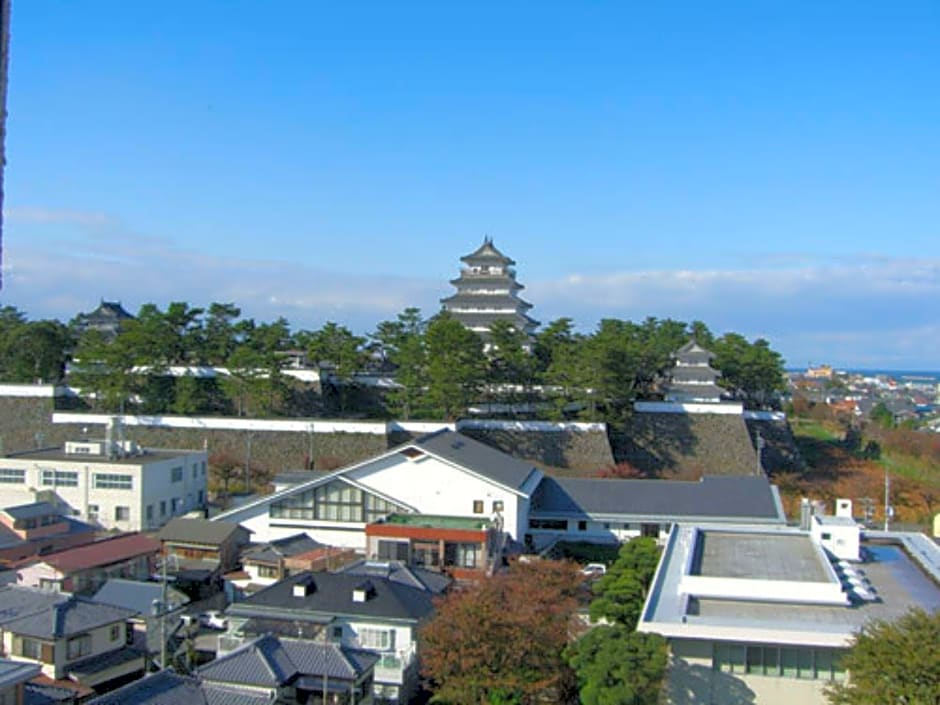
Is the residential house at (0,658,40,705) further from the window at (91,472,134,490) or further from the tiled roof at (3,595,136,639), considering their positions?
the window at (91,472,134,490)

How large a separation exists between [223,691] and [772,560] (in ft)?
29.2

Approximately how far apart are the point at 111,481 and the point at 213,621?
8397 mm

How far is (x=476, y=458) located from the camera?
74.4 feet

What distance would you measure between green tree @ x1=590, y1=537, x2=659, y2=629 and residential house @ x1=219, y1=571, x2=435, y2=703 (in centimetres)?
274

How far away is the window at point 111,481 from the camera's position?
22.5 meters

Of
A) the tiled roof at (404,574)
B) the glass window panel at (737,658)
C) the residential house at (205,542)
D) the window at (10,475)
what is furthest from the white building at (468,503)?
the glass window panel at (737,658)

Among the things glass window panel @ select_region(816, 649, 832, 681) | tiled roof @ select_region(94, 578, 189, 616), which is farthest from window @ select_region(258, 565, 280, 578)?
glass window panel @ select_region(816, 649, 832, 681)

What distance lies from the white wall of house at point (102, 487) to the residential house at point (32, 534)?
3.03 meters

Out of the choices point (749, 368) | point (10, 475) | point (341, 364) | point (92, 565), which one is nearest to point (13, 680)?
point (92, 565)

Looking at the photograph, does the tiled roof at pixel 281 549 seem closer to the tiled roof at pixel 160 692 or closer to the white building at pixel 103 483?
the white building at pixel 103 483

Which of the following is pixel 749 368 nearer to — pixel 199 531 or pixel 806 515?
pixel 806 515

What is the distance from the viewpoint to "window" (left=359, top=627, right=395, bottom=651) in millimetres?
13906

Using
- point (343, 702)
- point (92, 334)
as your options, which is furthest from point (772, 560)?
point (92, 334)

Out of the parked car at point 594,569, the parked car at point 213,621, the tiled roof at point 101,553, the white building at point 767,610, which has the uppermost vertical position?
the white building at point 767,610
